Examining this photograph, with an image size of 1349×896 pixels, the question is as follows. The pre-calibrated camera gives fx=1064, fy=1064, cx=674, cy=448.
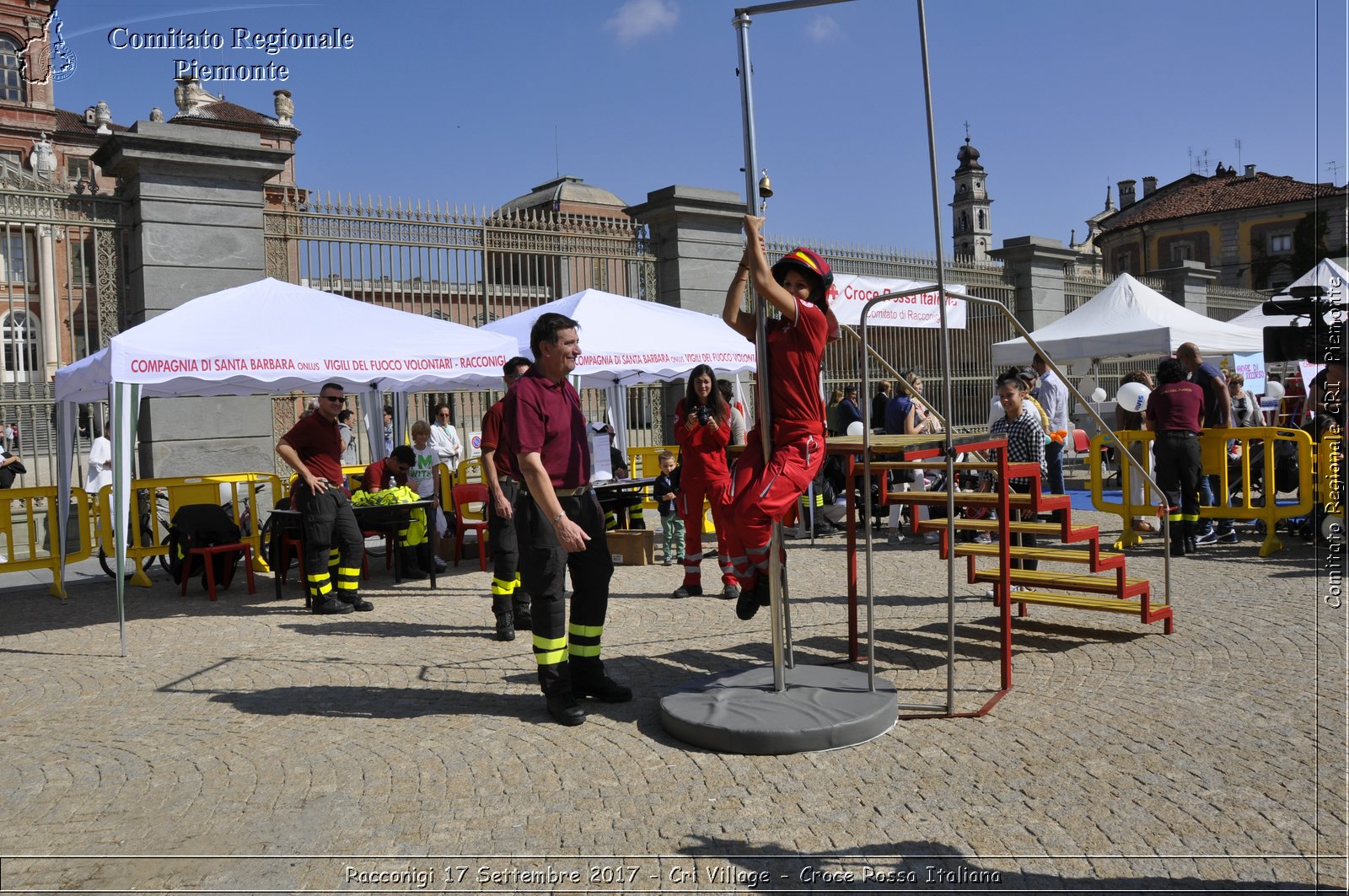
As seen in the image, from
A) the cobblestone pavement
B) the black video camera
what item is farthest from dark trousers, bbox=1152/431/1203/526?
the black video camera

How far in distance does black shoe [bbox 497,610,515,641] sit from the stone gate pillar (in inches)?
238

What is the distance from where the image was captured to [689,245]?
16531 millimetres

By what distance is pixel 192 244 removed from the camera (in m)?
12.1

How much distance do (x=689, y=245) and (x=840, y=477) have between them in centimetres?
479

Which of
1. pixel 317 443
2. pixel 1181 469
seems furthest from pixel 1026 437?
pixel 317 443

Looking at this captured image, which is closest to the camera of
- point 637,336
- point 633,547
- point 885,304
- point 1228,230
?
point 633,547

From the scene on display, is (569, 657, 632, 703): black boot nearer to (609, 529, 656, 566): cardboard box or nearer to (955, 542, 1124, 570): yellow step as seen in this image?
(955, 542, 1124, 570): yellow step

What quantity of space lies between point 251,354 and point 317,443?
0.88 metres

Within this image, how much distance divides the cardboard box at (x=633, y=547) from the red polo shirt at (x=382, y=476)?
2.18 meters

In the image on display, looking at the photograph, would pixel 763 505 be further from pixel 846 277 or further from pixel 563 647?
pixel 846 277

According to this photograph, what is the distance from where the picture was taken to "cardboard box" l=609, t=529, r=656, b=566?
10867 millimetres

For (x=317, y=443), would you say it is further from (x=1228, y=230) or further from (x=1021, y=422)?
(x=1228, y=230)

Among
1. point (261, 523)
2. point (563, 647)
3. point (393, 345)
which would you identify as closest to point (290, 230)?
point (261, 523)

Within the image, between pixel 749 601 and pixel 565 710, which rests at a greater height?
pixel 749 601
